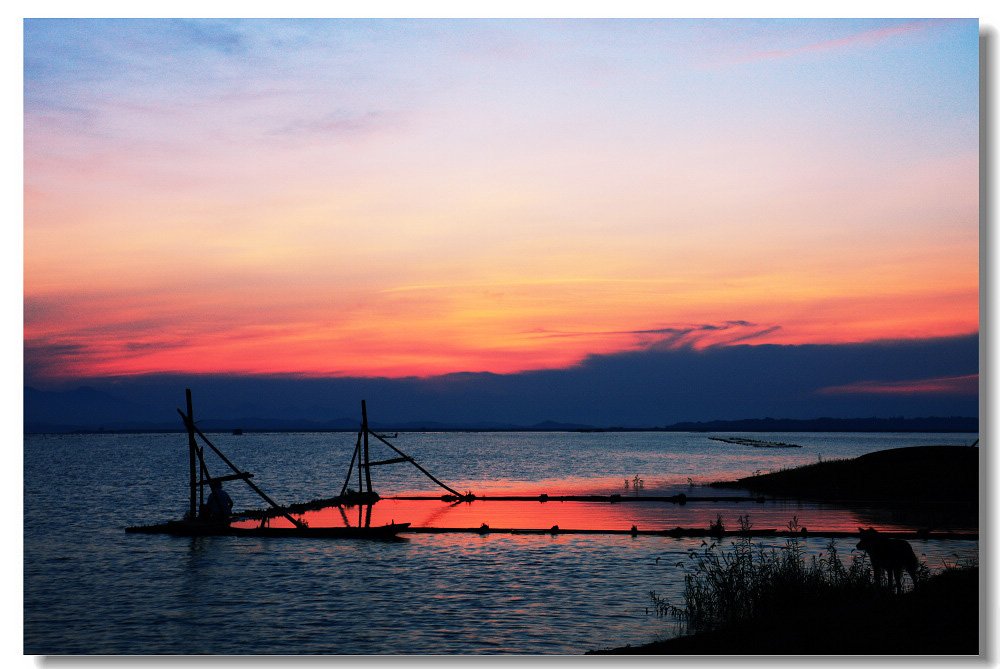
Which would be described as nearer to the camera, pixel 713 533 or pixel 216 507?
pixel 713 533

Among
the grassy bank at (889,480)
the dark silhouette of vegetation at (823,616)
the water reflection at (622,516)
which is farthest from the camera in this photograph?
the grassy bank at (889,480)

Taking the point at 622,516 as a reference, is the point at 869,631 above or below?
above

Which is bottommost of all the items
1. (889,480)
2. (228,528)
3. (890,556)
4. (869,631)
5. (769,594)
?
(228,528)

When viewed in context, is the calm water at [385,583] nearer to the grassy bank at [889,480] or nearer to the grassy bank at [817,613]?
the grassy bank at [817,613]

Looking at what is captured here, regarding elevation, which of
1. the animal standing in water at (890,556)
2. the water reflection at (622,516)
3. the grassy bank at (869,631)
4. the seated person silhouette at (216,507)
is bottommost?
the water reflection at (622,516)

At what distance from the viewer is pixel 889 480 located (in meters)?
49.9

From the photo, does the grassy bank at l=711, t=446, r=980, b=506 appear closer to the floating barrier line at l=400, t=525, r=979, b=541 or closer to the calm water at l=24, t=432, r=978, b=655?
the calm water at l=24, t=432, r=978, b=655

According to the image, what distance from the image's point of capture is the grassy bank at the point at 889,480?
44.2 m

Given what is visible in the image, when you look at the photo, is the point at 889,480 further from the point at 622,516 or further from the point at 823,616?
the point at 823,616

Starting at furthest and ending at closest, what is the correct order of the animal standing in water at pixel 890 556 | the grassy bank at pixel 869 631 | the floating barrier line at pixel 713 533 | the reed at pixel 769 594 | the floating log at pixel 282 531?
the floating log at pixel 282 531
the floating barrier line at pixel 713 533
the reed at pixel 769 594
the animal standing in water at pixel 890 556
the grassy bank at pixel 869 631

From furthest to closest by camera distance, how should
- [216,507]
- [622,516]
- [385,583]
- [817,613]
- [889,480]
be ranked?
[889,480] < [622,516] < [216,507] < [385,583] < [817,613]

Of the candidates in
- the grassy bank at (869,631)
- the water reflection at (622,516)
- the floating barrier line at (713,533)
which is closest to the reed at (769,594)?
the grassy bank at (869,631)

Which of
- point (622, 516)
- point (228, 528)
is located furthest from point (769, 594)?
point (228, 528)
